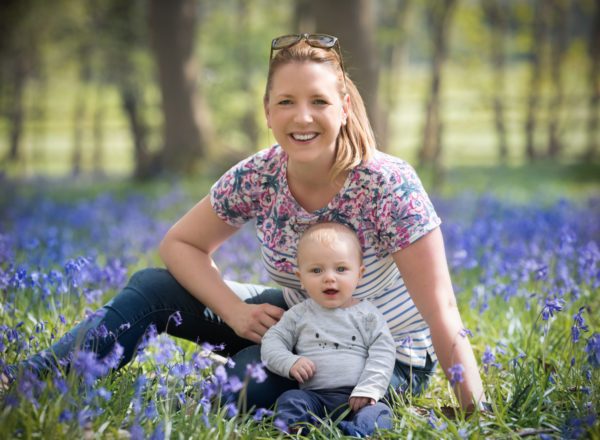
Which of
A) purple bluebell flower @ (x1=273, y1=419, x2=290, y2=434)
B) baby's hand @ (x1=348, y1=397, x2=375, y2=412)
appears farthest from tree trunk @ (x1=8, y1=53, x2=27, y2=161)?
purple bluebell flower @ (x1=273, y1=419, x2=290, y2=434)

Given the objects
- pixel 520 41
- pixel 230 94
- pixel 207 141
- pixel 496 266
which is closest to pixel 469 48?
pixel 520 41

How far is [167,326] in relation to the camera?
2.71m

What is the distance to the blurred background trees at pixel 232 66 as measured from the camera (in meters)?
11.3

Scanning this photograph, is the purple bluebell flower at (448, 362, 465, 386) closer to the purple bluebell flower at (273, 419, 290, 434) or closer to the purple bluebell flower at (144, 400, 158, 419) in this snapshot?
the purple bluebell flower at (273, 419, 290, 434)

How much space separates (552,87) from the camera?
20312 millimetres

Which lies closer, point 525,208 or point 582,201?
point 525,208

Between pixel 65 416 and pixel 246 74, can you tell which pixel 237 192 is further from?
pixel 246 74

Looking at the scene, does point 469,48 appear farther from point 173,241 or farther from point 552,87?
point 173,241

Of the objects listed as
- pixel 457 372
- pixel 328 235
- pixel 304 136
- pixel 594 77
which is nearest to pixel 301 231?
pixel 328 235

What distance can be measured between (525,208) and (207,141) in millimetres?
6916

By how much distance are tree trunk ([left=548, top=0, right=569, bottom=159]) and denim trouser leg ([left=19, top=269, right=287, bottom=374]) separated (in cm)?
1932

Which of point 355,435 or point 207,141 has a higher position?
point 207,141

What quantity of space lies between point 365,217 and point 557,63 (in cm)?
2019

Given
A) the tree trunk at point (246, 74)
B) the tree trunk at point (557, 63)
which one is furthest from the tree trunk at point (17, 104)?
the tree trunk at point (557, 63)
